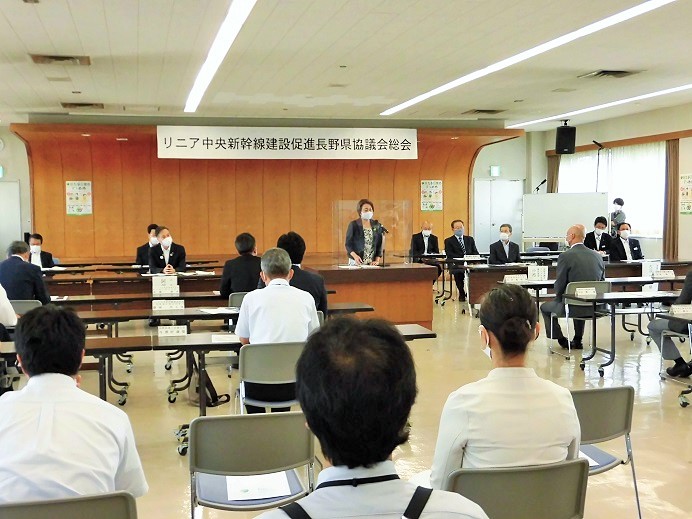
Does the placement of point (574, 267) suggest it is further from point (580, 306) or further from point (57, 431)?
point (57, 431)

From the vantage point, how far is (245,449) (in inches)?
103

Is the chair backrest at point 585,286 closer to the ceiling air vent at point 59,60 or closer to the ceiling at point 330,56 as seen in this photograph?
the ceiling at point 330,56

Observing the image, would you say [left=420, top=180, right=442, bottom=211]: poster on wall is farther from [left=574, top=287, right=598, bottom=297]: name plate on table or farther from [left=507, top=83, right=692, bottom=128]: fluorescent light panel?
[left=574, top=287, right=598, bottom=297]: name plate on table

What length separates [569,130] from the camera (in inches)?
513

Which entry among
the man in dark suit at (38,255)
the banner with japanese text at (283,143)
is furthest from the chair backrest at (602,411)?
the banner with japanese text at (283,143)

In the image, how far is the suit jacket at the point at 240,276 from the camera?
6.32 metres

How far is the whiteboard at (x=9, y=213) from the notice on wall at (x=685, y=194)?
12.4 metres

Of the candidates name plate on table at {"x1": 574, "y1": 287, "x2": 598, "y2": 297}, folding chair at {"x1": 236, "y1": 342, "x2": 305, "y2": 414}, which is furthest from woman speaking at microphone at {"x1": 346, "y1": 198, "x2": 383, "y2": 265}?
folding chair at {"x1": 236, "y1": 342, "x2": 305, "y2": 414}

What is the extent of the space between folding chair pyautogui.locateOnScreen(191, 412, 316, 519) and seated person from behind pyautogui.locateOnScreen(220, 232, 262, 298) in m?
3.72

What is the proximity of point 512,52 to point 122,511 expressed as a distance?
262 inches

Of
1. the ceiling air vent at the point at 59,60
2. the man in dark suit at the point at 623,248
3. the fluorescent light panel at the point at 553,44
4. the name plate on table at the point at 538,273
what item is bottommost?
the name plate on table at the point at 538,273

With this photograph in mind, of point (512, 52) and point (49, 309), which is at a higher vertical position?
point (512, 52)

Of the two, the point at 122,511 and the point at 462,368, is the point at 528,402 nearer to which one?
the point at 122,511

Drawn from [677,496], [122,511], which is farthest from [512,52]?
[122,511]
